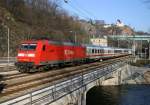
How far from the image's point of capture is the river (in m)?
41.8

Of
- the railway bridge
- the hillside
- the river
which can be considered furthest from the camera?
the hillside

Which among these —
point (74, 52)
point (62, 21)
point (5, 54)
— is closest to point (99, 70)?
point (74, 52)

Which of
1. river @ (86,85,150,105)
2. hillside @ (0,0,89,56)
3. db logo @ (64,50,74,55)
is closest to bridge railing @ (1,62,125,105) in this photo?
river @ (86,85,150,105)

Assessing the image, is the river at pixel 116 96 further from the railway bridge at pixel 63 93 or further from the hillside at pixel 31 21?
the hillside at pixel 31 21

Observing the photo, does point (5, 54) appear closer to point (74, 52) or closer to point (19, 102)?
point (74, 52)

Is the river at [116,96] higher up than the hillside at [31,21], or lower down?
lower down

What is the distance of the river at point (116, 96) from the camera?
137ft

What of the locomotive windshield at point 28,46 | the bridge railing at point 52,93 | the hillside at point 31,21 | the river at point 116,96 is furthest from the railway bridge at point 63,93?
the hillside at point 31,21

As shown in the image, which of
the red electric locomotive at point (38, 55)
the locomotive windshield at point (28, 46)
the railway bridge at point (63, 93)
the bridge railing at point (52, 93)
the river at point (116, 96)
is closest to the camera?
the bridge railing at point (52, 93)

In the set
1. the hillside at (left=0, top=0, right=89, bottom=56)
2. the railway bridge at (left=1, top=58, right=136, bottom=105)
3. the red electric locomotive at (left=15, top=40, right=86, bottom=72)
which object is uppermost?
the hillside at (left=0, top=0, right=89, bottom=56)

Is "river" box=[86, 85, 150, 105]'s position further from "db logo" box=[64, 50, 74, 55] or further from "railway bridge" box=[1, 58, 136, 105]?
"railway bridge" box=[1, 58, 136, 105]

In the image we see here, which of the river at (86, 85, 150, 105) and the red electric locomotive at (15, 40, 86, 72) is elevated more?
the red electric locomotive at (15, 40, 86, 72)

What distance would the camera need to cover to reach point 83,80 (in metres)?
29.3

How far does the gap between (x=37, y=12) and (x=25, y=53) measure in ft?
213
